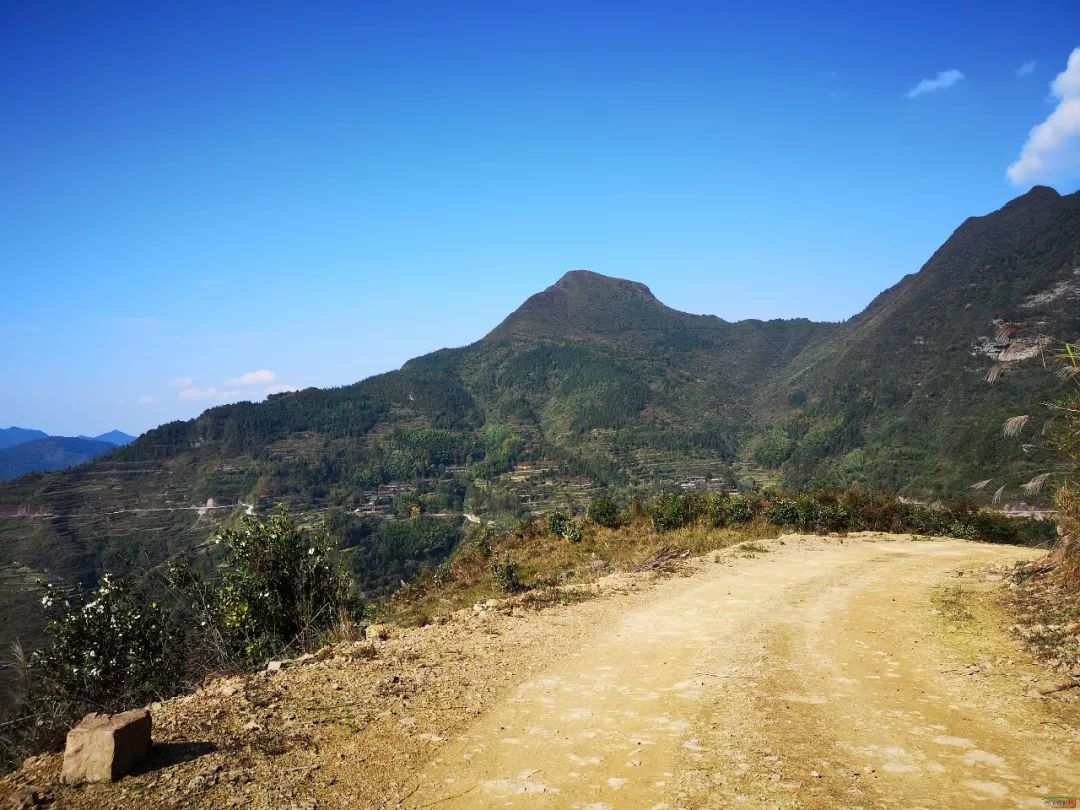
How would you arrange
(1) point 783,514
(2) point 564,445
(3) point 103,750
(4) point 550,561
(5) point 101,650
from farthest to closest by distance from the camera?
1. (2) point 564,445
2. (1) point 783,514
3. (4) point 550,561
4. (5) point 101,650
5. (3) point 103,750

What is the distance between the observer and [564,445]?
164 m

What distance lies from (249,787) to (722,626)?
6.95 metres

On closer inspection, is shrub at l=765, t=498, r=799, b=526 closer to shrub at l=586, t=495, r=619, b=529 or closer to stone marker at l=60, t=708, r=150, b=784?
shrub at l=586, t=495, r=619, b=529

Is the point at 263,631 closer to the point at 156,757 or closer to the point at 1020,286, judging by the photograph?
the point at 156,757

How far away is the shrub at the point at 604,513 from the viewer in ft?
70.9

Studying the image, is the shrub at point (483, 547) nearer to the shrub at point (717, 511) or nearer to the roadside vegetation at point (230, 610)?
the roadside vegetation at point (230, 610)

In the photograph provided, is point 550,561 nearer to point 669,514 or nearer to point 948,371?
point 669,514

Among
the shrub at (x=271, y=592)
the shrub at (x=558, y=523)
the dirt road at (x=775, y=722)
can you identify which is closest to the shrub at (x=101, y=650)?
the shrub at (x=271, y=592)

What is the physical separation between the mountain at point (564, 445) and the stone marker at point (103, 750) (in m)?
49.2

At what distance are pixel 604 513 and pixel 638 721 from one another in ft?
52.9

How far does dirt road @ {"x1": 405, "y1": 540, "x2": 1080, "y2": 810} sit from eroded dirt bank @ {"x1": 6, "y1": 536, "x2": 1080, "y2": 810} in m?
0.02

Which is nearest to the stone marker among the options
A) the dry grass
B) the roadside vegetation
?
the roadside vegetation

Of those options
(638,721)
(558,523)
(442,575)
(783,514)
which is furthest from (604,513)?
(638,721)

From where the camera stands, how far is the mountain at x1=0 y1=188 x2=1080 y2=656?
81125 mm
